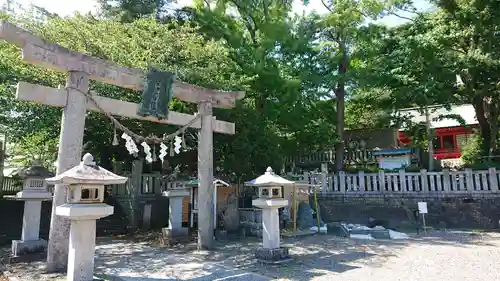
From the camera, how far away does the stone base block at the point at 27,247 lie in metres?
8.74

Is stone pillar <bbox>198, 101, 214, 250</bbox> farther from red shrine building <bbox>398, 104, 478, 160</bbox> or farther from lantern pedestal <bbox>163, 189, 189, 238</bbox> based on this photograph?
red shrine building <bbox>398, 104, 478, 160</bbox>

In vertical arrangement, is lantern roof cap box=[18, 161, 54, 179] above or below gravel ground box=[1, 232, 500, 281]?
above

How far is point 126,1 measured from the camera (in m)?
19.1

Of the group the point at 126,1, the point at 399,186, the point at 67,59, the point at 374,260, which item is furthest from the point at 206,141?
the point at 126,1

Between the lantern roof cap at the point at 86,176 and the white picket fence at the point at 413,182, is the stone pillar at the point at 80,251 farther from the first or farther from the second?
the white picket fence at the point at 413,182

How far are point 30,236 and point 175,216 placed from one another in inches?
166

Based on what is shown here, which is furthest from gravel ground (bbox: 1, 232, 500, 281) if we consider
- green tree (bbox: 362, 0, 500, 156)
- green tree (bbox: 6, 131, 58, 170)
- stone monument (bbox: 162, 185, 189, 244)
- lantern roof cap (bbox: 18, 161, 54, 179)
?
green tree (bbox: 362, 0, 500, 156)

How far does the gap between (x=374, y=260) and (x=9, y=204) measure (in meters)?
12.6

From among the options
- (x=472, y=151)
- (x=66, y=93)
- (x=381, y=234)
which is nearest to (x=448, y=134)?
(x=472, y=151)

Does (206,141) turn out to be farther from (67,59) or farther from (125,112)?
(67,59)

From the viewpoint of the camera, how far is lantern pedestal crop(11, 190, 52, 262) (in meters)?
8.84

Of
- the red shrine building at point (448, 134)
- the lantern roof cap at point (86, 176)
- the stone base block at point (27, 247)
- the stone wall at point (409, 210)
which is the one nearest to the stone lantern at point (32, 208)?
the stone base block at point (27, 247)

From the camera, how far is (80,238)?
5.92 metres

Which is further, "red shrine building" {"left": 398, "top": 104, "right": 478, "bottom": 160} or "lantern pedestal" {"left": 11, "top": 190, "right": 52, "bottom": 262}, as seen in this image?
"red shrine building" {"left": 398, "top": 104, "right": 478, "bottom": 160}
